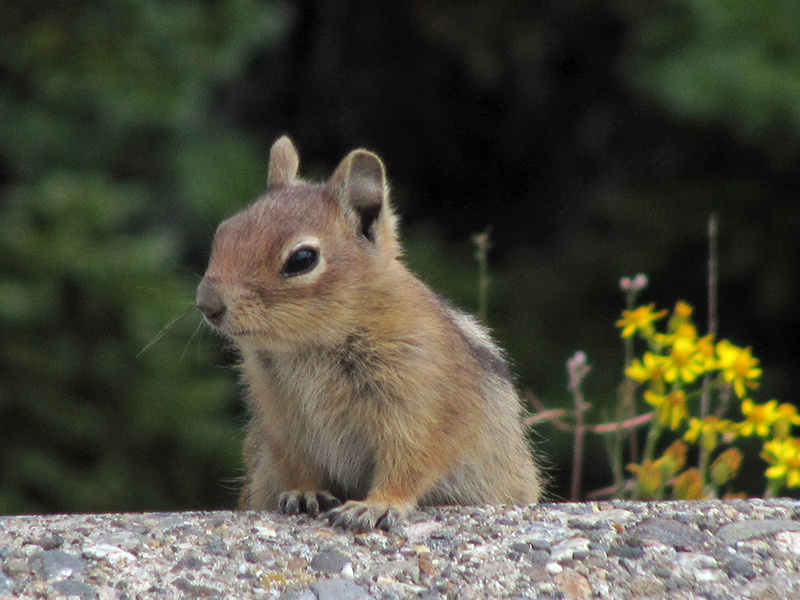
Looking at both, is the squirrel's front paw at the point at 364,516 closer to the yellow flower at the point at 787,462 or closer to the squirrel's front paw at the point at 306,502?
the squirrel's front paw at the point at 306,502

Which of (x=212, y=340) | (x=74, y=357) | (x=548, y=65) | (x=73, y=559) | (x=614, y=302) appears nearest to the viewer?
(x=73, y=559)

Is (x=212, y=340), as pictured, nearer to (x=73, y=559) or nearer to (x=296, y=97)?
(x=296, y=97)

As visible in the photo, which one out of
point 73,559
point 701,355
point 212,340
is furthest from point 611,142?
point 73,559

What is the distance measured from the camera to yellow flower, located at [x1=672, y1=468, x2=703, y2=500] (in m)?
4.05

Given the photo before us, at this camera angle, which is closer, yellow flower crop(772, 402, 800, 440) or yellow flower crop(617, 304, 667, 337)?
yellow flower crop(772, 402, 800, 440)

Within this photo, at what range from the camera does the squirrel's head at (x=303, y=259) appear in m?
3.59

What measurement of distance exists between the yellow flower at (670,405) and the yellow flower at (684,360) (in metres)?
0.06

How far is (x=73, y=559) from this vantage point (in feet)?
10.3

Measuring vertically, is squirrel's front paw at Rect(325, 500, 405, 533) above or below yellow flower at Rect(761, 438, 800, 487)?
below

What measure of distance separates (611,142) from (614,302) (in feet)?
6.61

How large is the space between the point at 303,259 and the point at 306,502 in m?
0.73

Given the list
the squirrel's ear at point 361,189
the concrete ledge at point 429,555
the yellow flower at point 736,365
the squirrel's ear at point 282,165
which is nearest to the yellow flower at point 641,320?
the yellow flower at point 736,365

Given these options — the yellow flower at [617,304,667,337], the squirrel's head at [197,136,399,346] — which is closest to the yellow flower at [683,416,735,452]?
the yellow flower at [617,304,667,337]

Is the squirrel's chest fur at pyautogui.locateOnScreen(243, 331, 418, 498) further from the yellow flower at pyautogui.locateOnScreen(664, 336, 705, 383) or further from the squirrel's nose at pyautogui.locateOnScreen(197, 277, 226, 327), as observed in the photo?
the yellow flower at pyautogui.locateOnScreen(664, 336, 705, 383)
